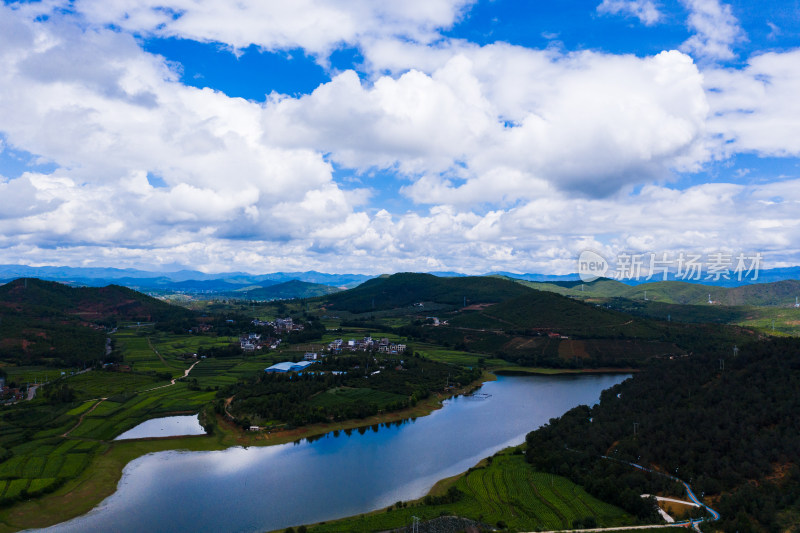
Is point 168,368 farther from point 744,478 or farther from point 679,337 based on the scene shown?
point 679,337

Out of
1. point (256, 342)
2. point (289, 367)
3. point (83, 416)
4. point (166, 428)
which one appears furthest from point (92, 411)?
point (256, 342)

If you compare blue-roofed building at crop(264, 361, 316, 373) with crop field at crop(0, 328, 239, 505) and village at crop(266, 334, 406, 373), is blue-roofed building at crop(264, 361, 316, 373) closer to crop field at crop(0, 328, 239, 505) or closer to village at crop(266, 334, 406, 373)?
village at crop(266, 334, 406, 373)

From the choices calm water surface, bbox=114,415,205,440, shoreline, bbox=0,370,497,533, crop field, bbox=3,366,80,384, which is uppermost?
crop field, bbox=3,366,80,384

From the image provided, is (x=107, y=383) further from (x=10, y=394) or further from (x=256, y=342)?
(x=256, y=342)

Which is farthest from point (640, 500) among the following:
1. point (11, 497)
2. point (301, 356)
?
point (301, 356)

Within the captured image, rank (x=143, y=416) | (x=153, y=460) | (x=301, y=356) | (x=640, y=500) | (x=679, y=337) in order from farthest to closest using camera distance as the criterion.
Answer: (x=679, y=337)
(x=301, y=356)
(x=143, y=416)
(x=153, y=460)
(x=640, y=500)

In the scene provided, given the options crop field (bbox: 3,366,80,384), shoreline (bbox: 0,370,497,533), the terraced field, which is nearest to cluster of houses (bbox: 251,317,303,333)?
the terraced field
